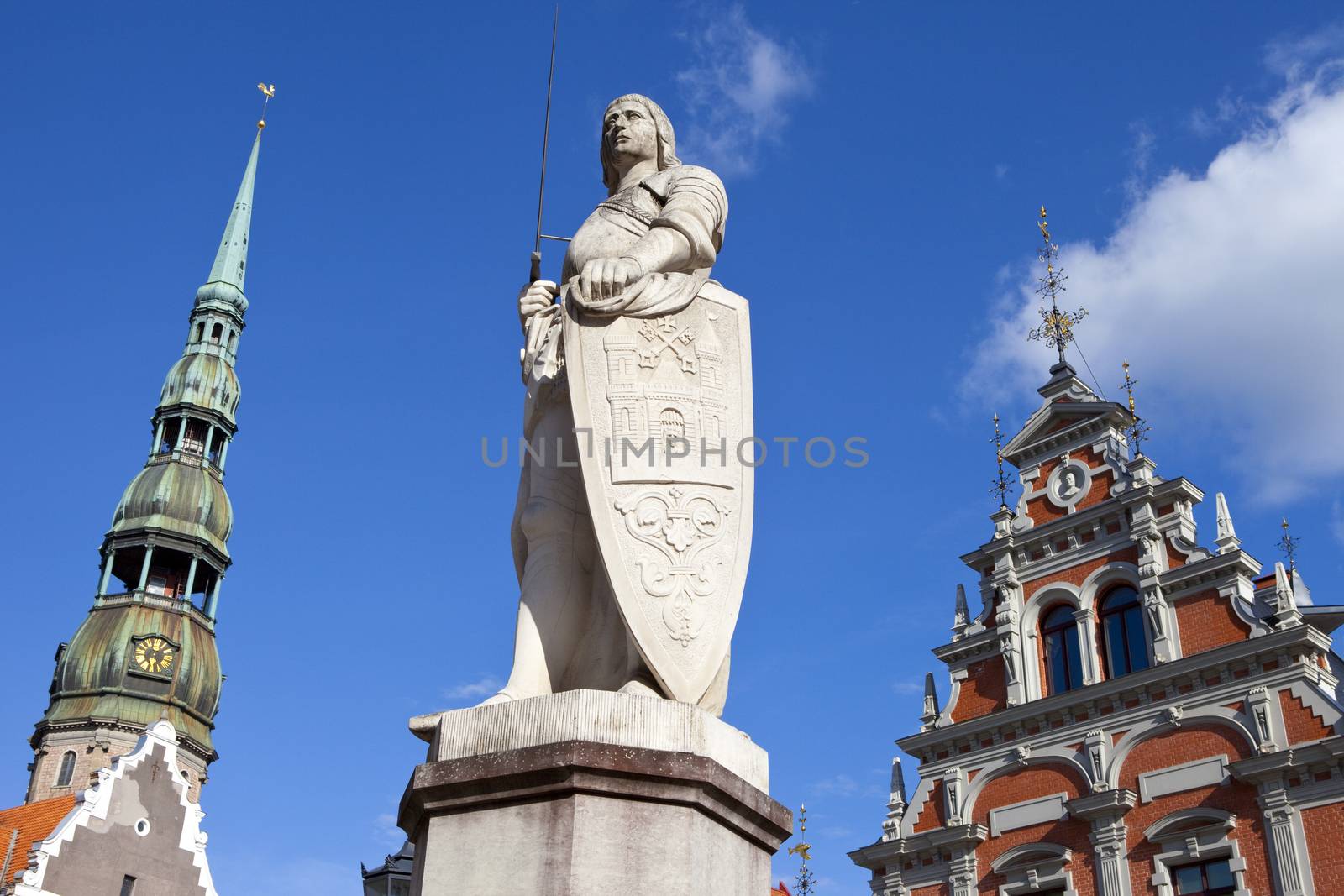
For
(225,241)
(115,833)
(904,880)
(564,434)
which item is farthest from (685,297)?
(225,241)

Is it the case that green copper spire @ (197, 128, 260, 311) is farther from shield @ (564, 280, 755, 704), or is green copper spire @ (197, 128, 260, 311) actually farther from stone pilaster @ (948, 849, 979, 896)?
shield @ (564, 280, 755, 704)

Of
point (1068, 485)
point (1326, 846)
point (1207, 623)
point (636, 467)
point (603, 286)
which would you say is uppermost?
point (1068, 485)

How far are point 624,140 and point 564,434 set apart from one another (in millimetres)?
1586

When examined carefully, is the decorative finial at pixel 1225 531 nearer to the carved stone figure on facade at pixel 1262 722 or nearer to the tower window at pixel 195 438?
the carved stone figure on facade at pixel 1262 722

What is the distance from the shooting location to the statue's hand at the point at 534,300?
221 inches

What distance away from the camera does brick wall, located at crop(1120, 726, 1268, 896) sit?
17266 mm

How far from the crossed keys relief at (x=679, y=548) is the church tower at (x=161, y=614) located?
183 feet

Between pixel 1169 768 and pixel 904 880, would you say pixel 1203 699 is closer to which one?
pixel 1169 768

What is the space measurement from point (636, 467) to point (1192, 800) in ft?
52.4

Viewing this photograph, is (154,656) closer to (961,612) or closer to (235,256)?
(235,256)

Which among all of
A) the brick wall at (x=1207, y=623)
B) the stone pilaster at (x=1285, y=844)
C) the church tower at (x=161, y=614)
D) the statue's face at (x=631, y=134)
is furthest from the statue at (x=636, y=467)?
the church tower at (x=161, y=614)

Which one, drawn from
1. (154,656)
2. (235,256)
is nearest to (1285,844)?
(154,656)

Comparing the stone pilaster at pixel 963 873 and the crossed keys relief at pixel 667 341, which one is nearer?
the crossed keys relief at pixel 667 341

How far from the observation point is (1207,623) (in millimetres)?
19344
